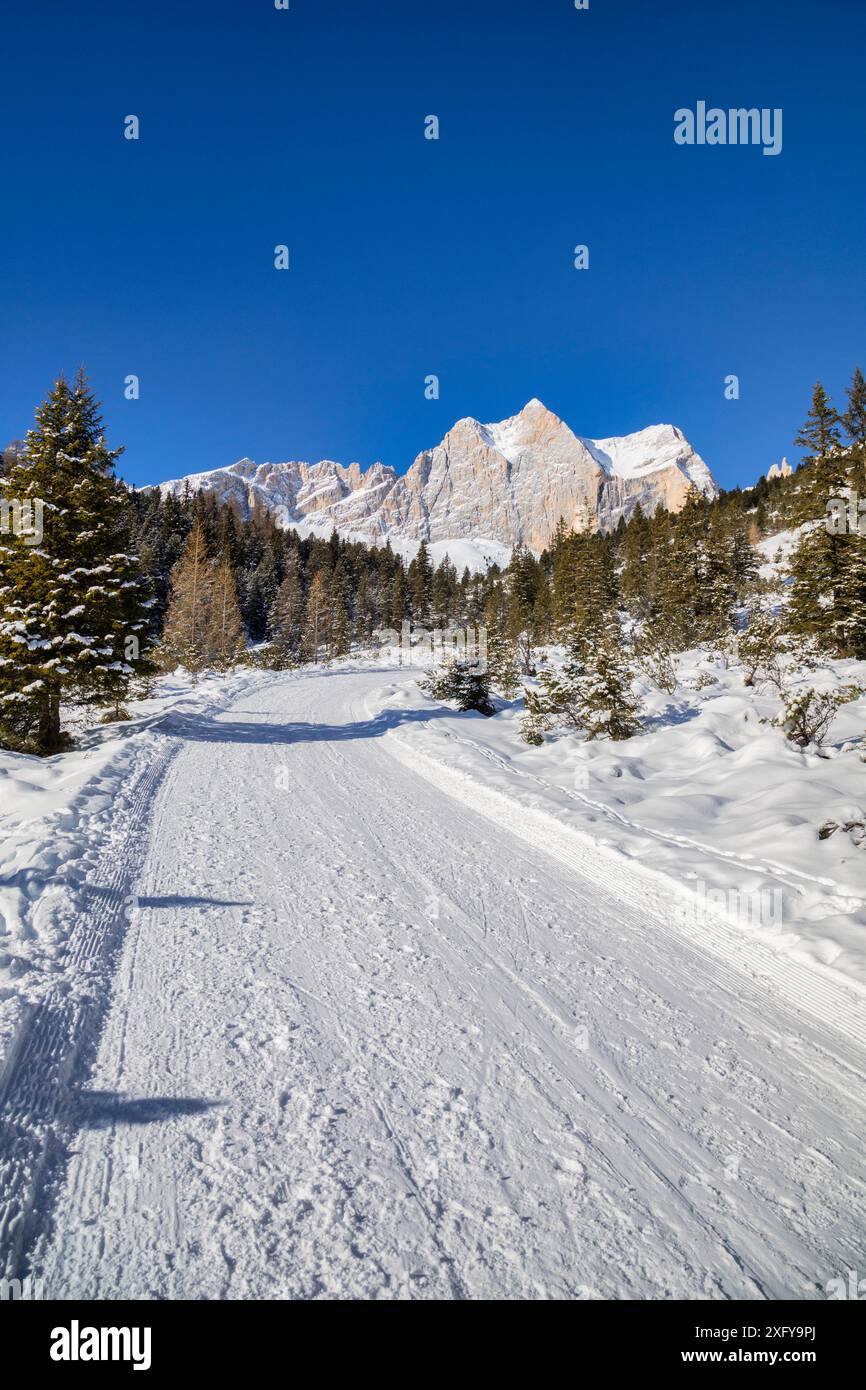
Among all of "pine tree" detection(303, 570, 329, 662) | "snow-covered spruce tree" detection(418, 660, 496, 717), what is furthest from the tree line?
"pine tree" detection(303, 570, 329, 662)

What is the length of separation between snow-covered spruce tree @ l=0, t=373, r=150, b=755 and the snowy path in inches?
318

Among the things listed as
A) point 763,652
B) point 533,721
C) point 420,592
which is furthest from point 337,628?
point 763,652

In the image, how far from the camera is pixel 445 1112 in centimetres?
252

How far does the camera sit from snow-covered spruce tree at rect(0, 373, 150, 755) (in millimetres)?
10719

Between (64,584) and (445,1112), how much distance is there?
1187cm

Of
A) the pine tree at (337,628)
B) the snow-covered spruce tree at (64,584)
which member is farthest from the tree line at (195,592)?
the pine tree at (337,628)

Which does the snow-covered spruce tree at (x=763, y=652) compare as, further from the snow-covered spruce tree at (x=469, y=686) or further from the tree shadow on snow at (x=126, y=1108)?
the tree shadow on snow at (x=126, y=1108)

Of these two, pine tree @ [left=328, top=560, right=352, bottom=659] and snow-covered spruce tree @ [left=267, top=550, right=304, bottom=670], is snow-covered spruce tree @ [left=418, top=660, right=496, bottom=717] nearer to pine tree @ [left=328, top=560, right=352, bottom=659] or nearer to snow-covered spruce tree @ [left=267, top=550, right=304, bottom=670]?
pine tree @ [left=328, top=560, right=352, bottom=659]

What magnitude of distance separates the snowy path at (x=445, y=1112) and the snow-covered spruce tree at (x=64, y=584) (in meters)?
8.07

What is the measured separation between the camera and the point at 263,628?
65.6 metres

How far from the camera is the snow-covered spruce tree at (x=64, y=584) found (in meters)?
10.7

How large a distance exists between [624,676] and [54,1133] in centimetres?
1102

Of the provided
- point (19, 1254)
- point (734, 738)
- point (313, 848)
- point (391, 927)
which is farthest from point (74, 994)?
point (734, 738)
